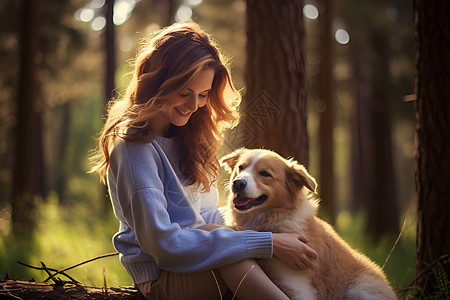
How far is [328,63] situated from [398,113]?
13.4 ft

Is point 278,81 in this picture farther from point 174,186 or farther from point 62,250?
point 62,250

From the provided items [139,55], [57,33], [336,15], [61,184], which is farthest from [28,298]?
[61,184]

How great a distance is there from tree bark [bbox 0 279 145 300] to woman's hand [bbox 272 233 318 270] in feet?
3.53

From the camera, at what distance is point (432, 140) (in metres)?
3.37

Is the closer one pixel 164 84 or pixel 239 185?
pixel 164 84

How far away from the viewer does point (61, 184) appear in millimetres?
23422

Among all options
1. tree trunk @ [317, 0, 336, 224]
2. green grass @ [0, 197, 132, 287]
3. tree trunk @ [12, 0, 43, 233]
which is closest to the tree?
green grass @ [0, 197, 132, 287]

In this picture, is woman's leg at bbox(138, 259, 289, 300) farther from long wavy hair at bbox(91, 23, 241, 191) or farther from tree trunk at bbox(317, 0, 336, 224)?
tree trunk at bbox(317, 0, 336, 224)

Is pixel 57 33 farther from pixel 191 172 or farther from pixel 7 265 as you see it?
pixel 191 172

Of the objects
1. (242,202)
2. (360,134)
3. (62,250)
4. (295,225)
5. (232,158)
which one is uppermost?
(232,158)

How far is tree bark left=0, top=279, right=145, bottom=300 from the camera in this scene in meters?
2.63

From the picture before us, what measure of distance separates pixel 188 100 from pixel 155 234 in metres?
0.94

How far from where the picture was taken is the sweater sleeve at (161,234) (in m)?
2.24

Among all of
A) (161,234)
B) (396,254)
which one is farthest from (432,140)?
(396,254)
